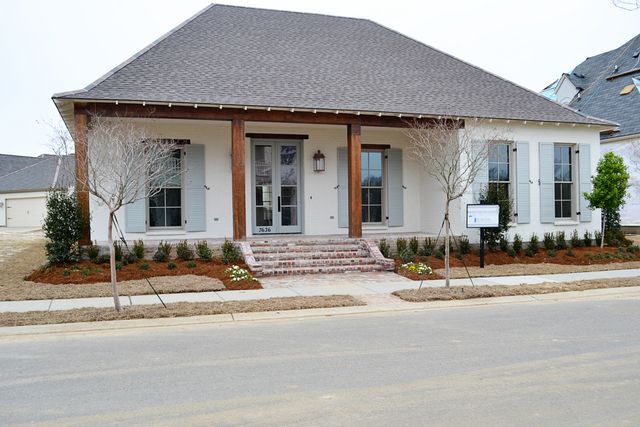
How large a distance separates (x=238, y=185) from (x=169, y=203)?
8.36 feet

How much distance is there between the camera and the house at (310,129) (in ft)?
44.2

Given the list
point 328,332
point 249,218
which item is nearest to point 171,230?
point 249,218

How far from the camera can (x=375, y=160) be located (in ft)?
55.0

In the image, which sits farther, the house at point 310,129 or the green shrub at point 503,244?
the green shrub at point 503,244

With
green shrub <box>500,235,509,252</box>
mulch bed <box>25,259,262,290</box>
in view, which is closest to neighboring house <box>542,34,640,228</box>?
green shrub <box>500,235,509,252</box>

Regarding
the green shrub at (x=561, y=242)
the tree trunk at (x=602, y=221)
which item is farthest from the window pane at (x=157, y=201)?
the tree trunk at (x=602, y=221)

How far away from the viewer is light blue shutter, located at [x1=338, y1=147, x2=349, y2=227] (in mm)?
16094

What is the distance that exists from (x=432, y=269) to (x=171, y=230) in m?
6.84

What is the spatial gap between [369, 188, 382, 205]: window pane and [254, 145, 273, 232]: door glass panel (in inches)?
121

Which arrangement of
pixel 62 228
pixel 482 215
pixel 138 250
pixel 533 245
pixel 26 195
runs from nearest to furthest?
pixel 62 228 < pixel 138 250 < pixel 482 215 < pixel 533 245 < pixel 26 195

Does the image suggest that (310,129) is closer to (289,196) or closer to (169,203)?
(289,196)

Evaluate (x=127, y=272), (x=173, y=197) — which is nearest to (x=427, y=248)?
(x=173, y=197)

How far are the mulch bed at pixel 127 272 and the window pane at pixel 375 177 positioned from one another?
580 cm

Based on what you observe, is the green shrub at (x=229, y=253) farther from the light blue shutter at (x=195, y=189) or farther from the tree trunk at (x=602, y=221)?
the tree trunk at (x=602, y=221)
